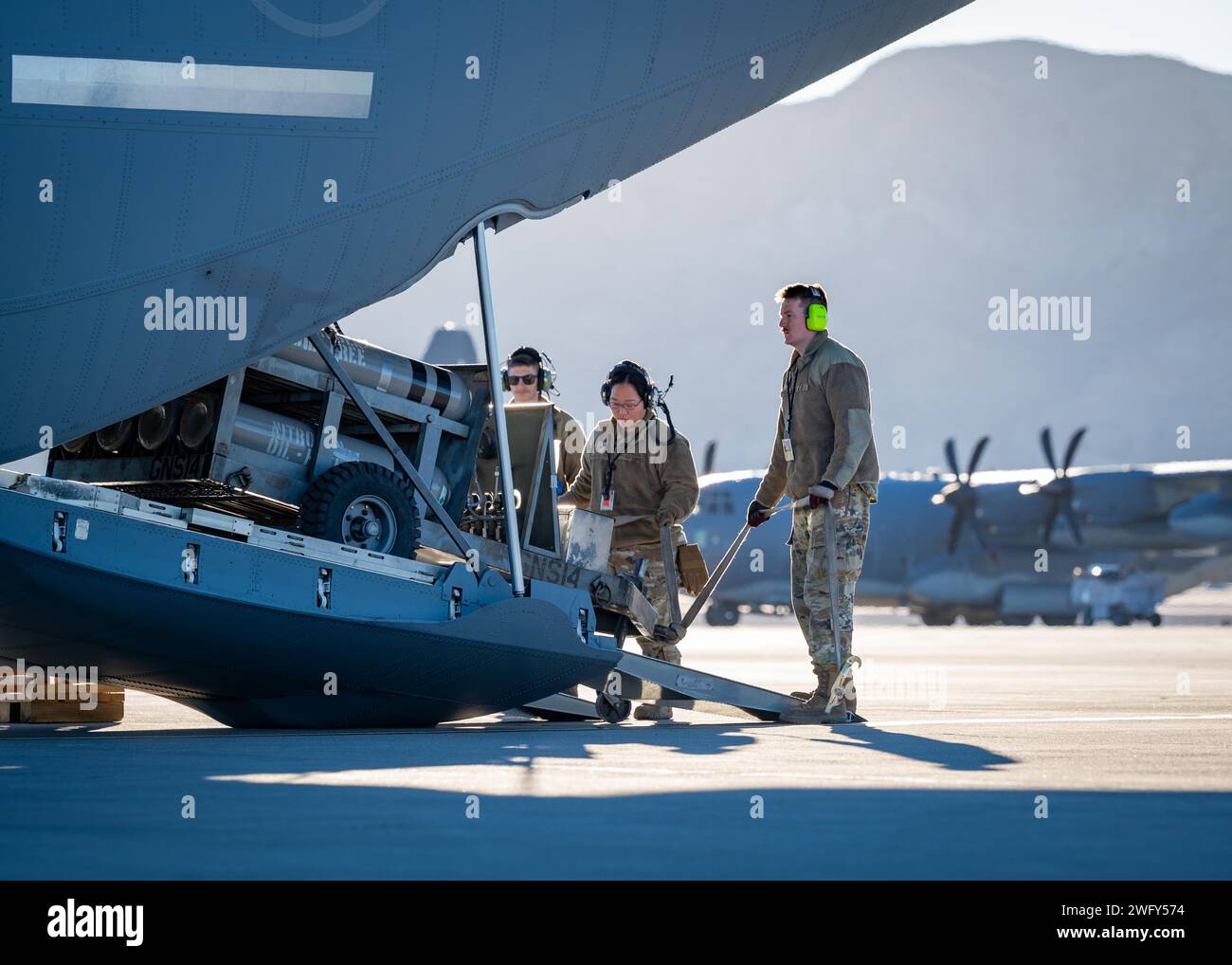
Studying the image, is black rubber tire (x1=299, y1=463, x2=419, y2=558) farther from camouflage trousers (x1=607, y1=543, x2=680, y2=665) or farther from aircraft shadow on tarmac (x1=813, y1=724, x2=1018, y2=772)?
aircraft shadow on tarmac (x1=813, y1=724, x2=1018, y2=772)

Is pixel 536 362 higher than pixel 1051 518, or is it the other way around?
pixel 1051 518

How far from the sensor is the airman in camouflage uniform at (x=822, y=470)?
1026 centimetres

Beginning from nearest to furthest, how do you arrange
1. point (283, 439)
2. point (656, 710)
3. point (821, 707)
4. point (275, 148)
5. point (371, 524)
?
1. point (275, 148)
2. point (371, 524)
3. point (283, 439)
4. point (821, 707)
5. point (656, 710)

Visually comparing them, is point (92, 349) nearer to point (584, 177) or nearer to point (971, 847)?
point (584, 177)

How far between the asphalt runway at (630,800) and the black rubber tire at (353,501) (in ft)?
3.81

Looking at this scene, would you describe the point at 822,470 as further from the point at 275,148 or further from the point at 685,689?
the point at 275,148

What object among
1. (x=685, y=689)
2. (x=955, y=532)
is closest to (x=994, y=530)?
(x=955, y=532)

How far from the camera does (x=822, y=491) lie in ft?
33.1

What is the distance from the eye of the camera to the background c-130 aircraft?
4500 centimetres

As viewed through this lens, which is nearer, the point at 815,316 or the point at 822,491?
the point at 822,491

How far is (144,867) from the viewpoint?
13.0 ft

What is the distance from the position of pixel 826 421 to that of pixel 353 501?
3499mm

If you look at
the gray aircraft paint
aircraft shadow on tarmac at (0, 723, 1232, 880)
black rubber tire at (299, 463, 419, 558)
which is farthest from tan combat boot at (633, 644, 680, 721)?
the gray aircraft paint
